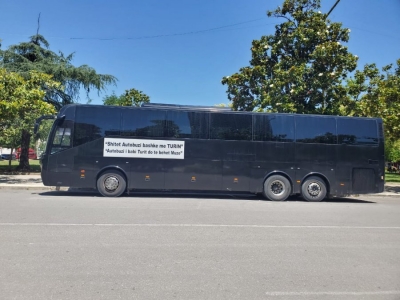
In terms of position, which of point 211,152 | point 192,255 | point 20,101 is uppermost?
point 20,101

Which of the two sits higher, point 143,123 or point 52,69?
point 52,69

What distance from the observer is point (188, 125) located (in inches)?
578

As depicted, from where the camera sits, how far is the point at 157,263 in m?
5.79

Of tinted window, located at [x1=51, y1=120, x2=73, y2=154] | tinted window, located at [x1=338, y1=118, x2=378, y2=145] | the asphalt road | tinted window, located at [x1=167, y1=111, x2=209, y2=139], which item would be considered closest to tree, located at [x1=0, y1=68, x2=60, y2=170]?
tinted window, located at [x1=51, y1=120, x2=73, y2=154]

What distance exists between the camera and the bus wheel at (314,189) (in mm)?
15008

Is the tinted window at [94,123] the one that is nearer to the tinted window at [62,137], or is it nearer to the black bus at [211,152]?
the black bus at [211,152]

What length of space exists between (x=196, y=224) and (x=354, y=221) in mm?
4348

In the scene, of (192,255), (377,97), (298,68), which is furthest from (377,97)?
(192,255)

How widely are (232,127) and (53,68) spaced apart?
16.2 meters

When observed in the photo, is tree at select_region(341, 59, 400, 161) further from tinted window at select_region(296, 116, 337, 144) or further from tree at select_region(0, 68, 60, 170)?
tree at select_region(0, 68, 60, 170)

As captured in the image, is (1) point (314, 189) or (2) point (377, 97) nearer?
(1) point (314, 189)

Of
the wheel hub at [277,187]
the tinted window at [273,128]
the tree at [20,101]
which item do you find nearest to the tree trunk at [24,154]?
the tree at [20,101]

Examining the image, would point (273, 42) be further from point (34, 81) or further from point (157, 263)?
point (157, 263)

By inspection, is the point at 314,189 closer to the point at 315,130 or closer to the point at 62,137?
the point at 315,130
